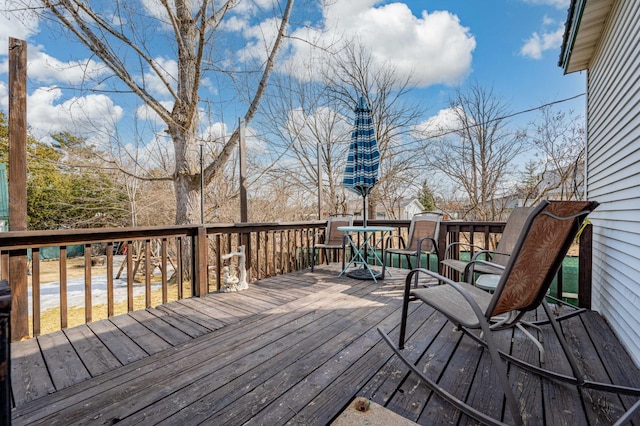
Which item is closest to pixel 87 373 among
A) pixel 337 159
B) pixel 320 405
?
pixel 320 405

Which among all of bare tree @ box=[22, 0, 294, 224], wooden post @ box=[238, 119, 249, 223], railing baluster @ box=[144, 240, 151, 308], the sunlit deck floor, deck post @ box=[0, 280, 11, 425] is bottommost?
the sunlit deck floor

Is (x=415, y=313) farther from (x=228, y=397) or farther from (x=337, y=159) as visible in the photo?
(x=337, y=159)

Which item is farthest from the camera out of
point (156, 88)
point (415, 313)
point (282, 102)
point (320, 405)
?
point (282, 102)

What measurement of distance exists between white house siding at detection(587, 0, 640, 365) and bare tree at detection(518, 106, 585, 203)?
5869 millimetres

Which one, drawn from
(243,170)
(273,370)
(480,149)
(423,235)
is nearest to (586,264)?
(423,235)

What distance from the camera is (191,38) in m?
6.22

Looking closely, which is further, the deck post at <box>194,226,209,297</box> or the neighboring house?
the deck post at <box>194,226,209,297</box>

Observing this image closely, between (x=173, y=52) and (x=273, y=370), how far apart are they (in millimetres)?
6955

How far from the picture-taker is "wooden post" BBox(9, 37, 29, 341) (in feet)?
7.88

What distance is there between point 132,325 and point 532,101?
33.7 ft

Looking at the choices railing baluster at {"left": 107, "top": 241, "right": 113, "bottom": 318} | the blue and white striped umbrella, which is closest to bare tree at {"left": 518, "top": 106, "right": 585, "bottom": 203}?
the blue and white striped umbrella

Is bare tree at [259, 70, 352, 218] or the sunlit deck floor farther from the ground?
Result: bare tree at [259, 70, 352, 218]

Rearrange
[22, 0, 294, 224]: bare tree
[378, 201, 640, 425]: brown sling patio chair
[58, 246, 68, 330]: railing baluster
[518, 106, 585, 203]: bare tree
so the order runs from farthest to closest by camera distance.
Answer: [518, 106, 585, 203]: bare tree → [22, 0, 294, 224]: bare tree → [58, 246, 68, 330]: railing baluster → [378, 201, 640, 425]: brown sling patio chair

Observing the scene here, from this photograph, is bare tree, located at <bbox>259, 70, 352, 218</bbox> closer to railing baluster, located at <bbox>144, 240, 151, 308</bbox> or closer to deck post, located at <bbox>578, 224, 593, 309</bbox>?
railing baluster, located at <bbox>144, 240, 151, 308</bbox>
